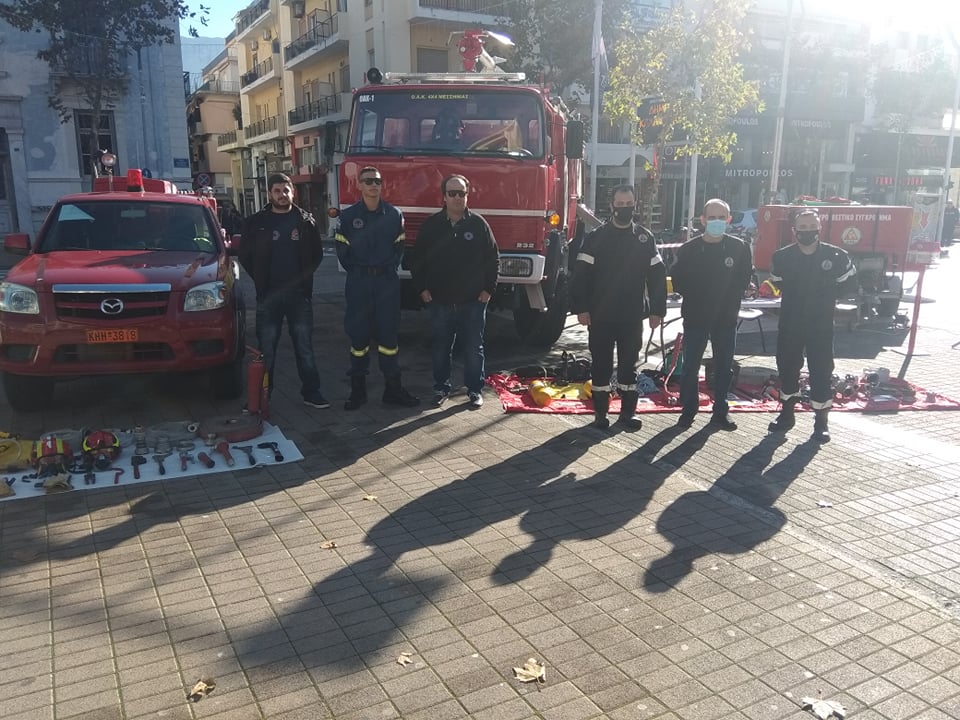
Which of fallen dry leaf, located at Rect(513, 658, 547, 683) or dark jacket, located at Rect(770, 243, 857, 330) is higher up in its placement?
dark jacket, located at Rect(770, 243, 857, 330)

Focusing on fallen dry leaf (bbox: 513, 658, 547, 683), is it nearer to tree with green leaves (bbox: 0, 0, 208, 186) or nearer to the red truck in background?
the red truck in background

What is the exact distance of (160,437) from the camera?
5930mm

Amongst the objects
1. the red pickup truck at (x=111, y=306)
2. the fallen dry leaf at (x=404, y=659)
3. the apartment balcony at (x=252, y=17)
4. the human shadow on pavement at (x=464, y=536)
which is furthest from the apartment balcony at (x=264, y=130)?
the fallen dry leaf at (x=404, y=659)

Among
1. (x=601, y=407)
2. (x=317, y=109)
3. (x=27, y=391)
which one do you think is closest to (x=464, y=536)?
(x=601, y=407)

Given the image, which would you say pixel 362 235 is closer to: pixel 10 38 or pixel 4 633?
pixel 4 633

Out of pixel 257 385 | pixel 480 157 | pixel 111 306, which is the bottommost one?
pixel 257 385

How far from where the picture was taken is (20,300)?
6.25m

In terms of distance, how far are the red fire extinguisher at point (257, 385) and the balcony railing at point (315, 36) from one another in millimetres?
30939

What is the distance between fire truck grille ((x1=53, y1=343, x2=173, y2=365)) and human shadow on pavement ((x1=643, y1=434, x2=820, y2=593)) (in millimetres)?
4158

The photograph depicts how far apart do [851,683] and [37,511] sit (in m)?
4.51

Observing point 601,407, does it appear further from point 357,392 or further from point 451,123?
point 451,123

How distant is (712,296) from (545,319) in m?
3.38

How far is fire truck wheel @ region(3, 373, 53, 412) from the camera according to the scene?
21.8 feet

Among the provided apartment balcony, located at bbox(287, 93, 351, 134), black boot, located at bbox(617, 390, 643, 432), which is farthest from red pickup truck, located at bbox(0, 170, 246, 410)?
apartment balcony, located at bbox(287, 93, 351, 134)
